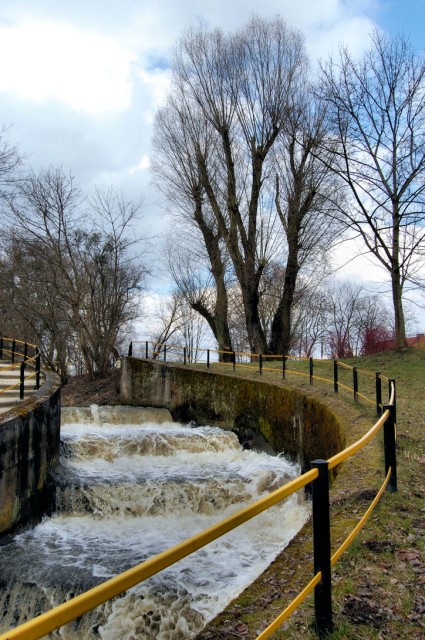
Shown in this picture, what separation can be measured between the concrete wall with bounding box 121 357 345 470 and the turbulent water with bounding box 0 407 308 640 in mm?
753

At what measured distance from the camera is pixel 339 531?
4.00 meters

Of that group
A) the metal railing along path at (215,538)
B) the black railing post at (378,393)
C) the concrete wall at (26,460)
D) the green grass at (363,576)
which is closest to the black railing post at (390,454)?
the green grass at (363,576)

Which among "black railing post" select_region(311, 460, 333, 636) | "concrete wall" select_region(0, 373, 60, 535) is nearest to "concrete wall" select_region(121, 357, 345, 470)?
"black railing post" select_region(311, 460, 333, 636)

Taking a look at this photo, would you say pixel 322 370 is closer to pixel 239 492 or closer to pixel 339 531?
pixel 239 492

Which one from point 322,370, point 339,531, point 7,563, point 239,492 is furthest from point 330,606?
point 322,370

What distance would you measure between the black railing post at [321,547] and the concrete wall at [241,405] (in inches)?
210

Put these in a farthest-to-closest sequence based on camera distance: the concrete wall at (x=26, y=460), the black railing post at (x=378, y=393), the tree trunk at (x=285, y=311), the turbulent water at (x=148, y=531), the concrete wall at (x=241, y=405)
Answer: the tree trunk at (x=285, y=311)
the concrete wall at (x=241, y=405)
the black railing post at (x=378, y=393)
the concrete wall at (x=26, y=460)
the turbulent water at (x=148, y=531)

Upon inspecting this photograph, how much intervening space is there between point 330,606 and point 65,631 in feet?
11.8

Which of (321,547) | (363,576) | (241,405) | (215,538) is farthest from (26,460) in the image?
(215,538)

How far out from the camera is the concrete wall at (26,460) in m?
8.06

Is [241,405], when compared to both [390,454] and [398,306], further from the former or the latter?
[390,454]

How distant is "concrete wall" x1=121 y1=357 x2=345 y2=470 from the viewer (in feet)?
34.8

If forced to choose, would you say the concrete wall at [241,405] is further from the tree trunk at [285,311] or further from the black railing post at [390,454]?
the tree trunk at [285,311]

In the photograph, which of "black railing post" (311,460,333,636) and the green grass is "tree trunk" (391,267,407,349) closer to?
the green grass
